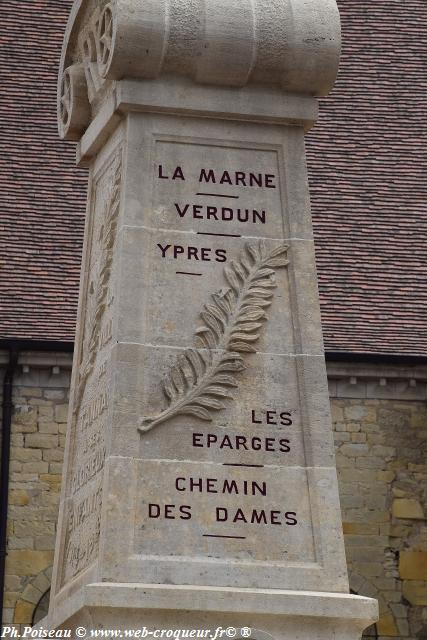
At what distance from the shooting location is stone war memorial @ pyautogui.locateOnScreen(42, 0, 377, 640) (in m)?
7.11

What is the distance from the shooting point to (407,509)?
1905cm

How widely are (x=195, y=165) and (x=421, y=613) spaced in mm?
11813

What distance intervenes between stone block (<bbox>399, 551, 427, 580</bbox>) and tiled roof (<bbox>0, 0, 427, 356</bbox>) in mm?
2137

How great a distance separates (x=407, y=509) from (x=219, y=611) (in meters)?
12.3

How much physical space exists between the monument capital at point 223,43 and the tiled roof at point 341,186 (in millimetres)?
10669

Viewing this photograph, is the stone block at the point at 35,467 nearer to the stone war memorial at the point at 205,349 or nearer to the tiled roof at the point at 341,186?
the tiled roof at the point at 341,186

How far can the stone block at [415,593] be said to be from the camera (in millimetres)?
18719

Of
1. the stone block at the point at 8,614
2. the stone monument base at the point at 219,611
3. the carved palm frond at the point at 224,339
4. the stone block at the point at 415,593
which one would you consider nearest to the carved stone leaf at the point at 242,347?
the carved palm frond at the point at 224,339

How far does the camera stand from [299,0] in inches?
306

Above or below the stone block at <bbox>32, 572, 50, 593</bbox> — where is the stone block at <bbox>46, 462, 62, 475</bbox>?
above

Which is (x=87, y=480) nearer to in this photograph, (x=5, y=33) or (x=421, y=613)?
(x=421, y=613)

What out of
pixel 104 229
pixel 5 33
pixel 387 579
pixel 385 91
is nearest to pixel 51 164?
pixel 5 33

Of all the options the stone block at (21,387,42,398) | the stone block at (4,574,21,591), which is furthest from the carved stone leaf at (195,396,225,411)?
the stone block at (21,387,42,398)

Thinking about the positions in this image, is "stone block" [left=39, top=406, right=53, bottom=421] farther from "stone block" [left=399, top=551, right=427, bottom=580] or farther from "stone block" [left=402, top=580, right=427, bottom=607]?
"stone block" [left=402, top=580, right=427, bottom=607]
